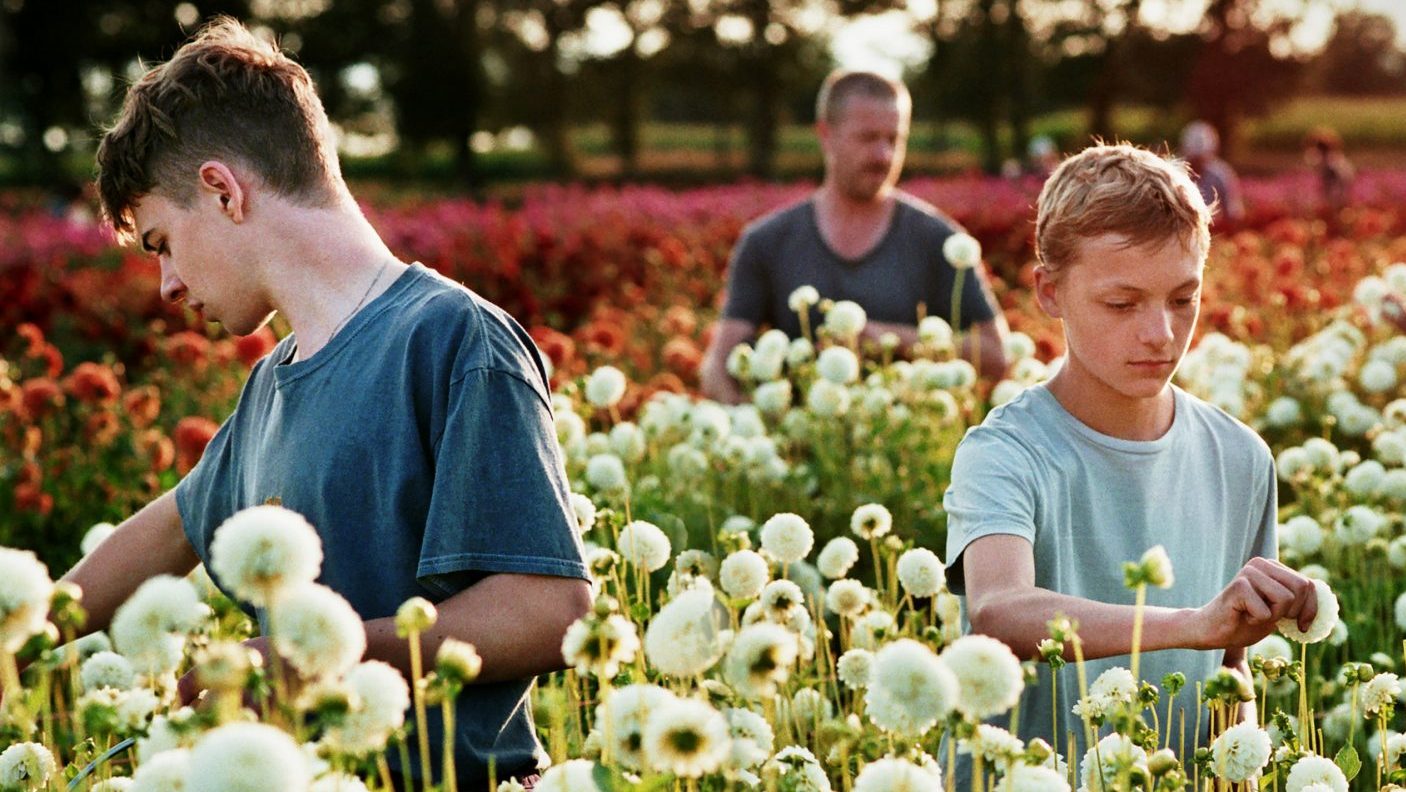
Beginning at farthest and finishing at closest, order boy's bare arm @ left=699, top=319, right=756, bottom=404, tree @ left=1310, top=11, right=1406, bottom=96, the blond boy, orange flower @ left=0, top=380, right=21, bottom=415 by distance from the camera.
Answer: tree @ left=1310, top=11, right=1406, bottom=96 → boy's bare arm @ left=699, top=319, right=756, bottom=404 → orange flower @ left=0, top=380, right=21, bottom=415 → the blond boy

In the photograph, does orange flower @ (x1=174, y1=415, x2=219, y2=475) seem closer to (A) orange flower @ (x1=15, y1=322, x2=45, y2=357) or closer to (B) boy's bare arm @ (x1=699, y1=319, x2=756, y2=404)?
(A) orange flower @ (x1=15, y1=322, x2=45, y2=357)

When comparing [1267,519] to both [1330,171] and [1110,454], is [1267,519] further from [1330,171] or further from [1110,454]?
[1330,171]

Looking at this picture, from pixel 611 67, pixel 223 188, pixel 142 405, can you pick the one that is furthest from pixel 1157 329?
pixel 611 67

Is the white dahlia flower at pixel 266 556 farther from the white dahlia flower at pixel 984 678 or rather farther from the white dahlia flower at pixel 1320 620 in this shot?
the white dahlia flower at pixel 1320 620

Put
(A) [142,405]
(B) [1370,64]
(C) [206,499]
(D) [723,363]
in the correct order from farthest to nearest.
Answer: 1. (B) [1370,64]
2. (D) [723,363]
3. (A) [142,405]
4. (C) [206,499]

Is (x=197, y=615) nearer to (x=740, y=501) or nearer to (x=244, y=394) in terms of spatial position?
(x=244, y=394)

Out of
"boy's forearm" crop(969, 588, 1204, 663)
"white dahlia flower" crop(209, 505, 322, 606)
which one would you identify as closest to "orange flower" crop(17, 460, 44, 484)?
"boy's forearm" crop(969, 588, 1204, 663)

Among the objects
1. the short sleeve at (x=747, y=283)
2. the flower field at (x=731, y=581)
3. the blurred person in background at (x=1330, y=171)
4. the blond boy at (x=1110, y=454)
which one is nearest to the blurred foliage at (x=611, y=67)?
the blurred person in background at (x=1330, y=171)

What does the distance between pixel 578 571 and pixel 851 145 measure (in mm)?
4001

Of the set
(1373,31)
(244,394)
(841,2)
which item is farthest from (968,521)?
(1373,31)

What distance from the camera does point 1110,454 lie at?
2768 millimetres

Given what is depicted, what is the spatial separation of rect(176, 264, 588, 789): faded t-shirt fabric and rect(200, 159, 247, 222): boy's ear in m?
0.24

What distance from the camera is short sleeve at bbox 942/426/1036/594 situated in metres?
2.55

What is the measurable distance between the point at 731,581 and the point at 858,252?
13.1 ft
